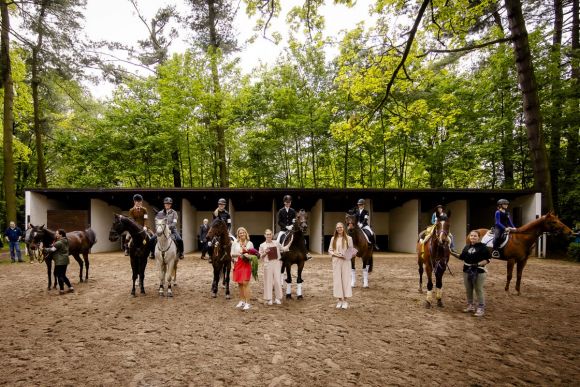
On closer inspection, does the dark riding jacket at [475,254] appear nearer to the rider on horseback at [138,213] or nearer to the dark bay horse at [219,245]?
the dark bay horse at [219,245]

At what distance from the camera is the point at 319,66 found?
20.1m

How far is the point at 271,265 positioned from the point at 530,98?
493 inches

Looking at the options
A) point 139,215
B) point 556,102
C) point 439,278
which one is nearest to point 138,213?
point 139,215

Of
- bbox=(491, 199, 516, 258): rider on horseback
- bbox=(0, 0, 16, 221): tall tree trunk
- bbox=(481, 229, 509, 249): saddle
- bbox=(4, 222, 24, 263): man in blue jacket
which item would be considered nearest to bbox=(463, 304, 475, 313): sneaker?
bbox=(481, 229, 509, 249): saddle

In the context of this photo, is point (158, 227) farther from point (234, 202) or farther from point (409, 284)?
point (234, 202)

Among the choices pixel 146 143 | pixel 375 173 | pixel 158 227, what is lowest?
pixel 158 227

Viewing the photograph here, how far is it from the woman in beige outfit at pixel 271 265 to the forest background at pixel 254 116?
35.1 feet

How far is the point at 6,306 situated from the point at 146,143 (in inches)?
607

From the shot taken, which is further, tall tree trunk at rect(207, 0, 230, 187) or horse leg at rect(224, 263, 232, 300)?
tall tree trunk at rect(207, 0, 230, 187)

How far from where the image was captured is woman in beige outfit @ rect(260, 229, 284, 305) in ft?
21.1

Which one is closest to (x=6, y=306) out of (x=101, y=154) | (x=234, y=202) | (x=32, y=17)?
(x=234, y=202)

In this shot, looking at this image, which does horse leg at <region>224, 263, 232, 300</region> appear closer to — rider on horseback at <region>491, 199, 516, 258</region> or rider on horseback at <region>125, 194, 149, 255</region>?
rider on horseback at <region>125, 194, 149, 255</region>

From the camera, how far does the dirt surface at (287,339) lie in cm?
364

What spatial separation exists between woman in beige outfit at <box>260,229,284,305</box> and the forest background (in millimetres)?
10700
